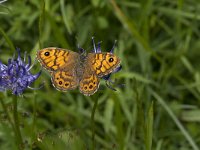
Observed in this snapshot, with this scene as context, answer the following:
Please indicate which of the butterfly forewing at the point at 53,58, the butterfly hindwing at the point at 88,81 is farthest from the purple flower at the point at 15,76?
the butterfly hindwing at the point at 88,81

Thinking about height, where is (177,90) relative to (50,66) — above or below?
below

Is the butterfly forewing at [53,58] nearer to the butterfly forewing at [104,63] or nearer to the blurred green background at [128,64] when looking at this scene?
the butterfly forewing at [104,63]

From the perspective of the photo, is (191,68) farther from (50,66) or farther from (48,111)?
(50,66)

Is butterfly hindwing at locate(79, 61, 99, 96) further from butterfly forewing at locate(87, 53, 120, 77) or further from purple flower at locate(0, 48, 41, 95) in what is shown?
purple flower at locate(0, 48, 41, 95)

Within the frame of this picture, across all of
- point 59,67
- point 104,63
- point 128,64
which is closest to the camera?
point 104,63

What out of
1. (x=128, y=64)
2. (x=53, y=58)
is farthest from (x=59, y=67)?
(x=128, y=64)

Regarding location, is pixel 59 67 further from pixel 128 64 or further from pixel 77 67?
pixel 128 64

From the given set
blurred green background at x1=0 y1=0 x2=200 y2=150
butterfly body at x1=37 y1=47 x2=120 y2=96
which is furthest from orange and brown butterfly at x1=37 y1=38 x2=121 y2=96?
blurred green background at x1=0 y1=0 x2=200 y2=150

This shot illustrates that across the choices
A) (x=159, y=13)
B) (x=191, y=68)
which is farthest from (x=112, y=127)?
(x=159, y=13)
